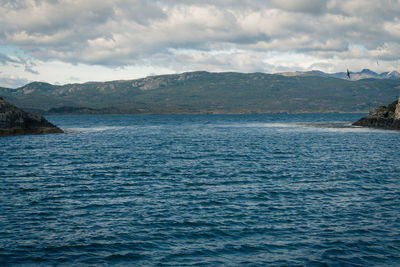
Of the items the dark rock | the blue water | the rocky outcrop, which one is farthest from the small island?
the rocky outcrop

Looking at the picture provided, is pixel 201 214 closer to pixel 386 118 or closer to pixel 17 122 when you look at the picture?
pixel 17 122

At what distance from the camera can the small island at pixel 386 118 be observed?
10538 centimetres

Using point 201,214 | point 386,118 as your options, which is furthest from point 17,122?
point 386,118

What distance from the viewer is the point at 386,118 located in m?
113

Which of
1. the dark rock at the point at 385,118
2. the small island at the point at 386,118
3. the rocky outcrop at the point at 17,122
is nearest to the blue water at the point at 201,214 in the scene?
the rocky outcrop at the point at 17,122

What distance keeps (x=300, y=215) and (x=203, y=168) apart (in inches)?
779

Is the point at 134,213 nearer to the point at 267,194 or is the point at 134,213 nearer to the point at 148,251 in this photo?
the point at 148,251

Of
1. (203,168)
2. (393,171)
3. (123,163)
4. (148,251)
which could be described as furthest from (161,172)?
(393,171)

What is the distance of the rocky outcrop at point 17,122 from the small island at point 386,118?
9386 cm

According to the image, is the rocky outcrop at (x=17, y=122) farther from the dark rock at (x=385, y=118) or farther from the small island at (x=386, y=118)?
the dark rock at (x=385, y=118)

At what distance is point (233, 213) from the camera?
23625 mm

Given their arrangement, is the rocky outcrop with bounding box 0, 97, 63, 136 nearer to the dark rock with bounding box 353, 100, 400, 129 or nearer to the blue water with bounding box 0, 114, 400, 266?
the blue water with bounding box 0, 114, 400, 266

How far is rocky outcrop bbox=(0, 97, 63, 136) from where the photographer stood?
3255 inches

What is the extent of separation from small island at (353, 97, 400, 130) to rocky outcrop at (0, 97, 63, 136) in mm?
93862
